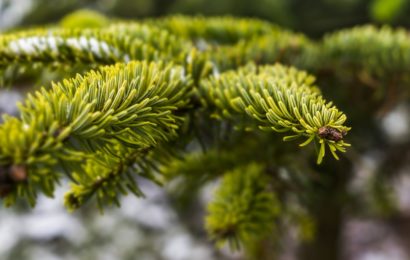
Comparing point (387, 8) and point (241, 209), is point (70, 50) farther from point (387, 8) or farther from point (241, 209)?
point (387, 8)

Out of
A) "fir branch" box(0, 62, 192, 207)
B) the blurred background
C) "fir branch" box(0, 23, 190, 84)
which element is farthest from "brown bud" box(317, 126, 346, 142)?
the blurred background

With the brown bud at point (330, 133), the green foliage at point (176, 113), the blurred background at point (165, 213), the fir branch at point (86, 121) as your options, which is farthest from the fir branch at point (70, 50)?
the blurred background at point (165, 213)

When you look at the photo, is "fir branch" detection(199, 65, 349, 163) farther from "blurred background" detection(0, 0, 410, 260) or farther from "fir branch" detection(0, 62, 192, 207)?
"blurred background" detection(0, 0, 410, 260)

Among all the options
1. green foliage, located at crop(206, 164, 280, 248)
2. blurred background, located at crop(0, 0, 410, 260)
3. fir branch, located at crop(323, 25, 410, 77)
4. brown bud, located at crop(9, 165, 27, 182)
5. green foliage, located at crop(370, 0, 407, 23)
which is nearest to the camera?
brown bud, located at crop(9, 165, 27, 182)

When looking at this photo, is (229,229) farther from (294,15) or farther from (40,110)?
(294,15)

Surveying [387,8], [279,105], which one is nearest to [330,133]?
[279,105]

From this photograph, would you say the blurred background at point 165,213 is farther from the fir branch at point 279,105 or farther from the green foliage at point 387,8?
the fir branch at point 279,105
